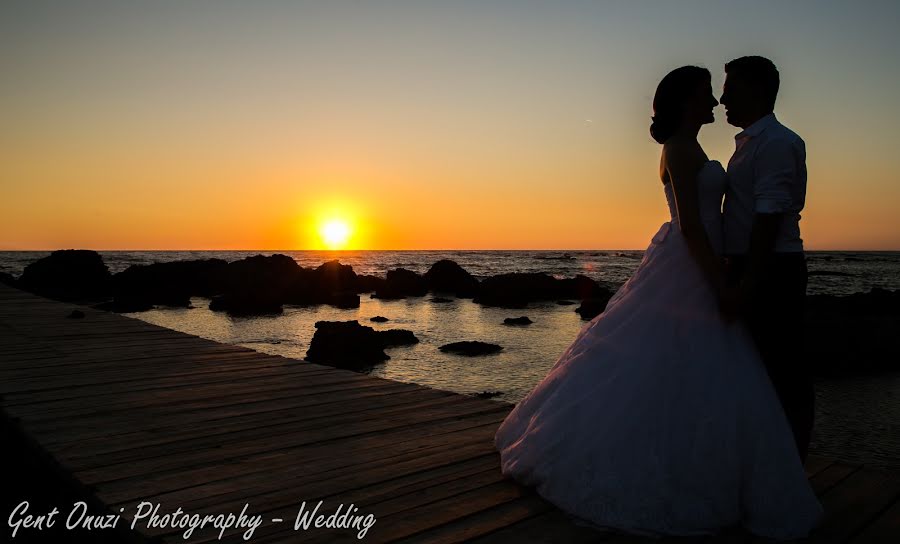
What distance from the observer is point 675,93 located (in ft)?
11.2

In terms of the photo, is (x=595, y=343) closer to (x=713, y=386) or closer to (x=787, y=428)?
(x=713, y=386)

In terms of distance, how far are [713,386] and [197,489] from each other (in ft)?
10.2

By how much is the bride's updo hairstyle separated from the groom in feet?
0.71

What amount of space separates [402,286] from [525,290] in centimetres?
881

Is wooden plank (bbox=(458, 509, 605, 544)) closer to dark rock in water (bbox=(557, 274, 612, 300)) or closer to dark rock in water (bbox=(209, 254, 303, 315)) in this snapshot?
dark rock in water (bbox=(209, 254, 303, 315))

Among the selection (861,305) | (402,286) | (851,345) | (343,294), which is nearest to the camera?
(851,345)

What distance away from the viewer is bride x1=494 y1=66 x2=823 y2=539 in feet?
10.1

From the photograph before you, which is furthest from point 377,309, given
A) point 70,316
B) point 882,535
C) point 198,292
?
point 882,535

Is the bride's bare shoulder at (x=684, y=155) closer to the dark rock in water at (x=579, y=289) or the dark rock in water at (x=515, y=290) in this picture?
the dark rock in water at (x=515, y=290)

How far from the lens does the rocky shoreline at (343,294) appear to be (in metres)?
16.0

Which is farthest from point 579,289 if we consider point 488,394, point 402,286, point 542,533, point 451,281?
point 542,533

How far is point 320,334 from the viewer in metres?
16.0

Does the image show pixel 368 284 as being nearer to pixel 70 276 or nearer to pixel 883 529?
pixel 70 276

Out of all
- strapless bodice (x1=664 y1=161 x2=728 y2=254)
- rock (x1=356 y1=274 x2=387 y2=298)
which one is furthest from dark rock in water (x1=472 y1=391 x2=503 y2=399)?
rock (x1=356 y1=274 x2=387 y2=298)
